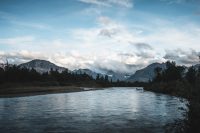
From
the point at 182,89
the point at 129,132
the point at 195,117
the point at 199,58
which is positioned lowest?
the point at 129,132

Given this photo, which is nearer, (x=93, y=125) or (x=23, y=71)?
(x=93, y=125)

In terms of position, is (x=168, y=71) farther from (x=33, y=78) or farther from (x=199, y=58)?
(x=199, y=58)

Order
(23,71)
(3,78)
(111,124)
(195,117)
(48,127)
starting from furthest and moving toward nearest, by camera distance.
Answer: (23,71) → (3,78) → (111,124) → (48,127) → (195,117)

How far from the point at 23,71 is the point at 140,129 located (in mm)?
150219

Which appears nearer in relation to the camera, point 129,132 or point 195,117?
point 195,117

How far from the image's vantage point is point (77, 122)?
3650cm

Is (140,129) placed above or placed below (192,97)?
below

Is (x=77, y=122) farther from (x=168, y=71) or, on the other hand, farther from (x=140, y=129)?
(x=168, y=71)

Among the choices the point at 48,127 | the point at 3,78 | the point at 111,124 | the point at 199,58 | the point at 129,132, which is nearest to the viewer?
the point at 199,58

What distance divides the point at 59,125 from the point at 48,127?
1.75m

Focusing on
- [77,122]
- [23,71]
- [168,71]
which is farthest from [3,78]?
[77,122]

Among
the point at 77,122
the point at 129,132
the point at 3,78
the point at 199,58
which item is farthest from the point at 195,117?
the point at 3,78

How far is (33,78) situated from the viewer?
588 feet

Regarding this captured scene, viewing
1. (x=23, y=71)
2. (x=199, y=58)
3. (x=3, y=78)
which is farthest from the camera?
(x=23, y=71)
